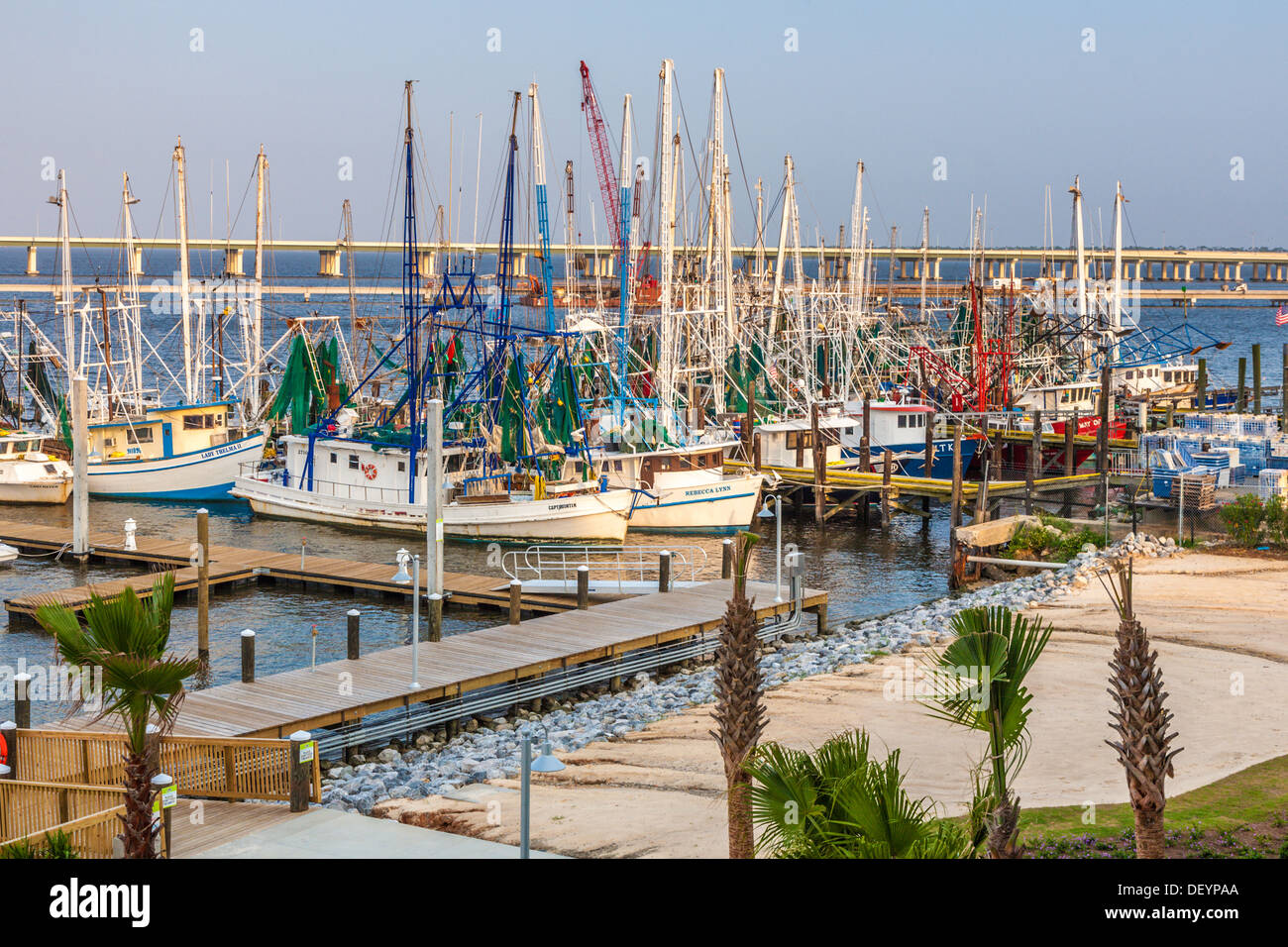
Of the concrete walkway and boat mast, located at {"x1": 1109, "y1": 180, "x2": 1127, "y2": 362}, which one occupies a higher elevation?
boat mast, located at {"x1": 1109, "y1": 180, "x2": 1127, "y2": 362}

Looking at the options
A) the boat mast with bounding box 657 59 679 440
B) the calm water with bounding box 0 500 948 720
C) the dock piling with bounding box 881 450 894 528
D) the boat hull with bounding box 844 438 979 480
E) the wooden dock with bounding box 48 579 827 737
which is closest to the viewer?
the wooden dock with bounding box 48 579 827 737

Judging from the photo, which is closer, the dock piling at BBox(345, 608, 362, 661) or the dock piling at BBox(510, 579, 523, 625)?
the dock piling at BBox(345, 608, 362, 661)

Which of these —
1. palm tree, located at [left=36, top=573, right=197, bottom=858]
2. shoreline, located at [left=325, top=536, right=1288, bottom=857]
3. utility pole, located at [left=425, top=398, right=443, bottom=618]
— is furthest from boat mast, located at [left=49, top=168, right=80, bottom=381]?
palm tree, located at [left=36, top=573, right=197, bottom=858]

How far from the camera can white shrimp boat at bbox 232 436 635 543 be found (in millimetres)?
43219

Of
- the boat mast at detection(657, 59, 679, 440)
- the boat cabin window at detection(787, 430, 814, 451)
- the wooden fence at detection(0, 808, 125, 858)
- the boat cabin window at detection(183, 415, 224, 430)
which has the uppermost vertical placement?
the boat mast at detection(657, 59, 679, 440)

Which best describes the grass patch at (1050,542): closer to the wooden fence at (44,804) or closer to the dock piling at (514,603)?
the dock piling at (514,603)

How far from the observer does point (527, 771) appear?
11781 mm

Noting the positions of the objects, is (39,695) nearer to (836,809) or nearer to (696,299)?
(836,809)

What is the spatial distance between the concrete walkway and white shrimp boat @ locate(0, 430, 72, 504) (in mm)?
38909

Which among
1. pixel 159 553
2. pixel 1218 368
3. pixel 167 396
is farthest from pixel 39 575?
pixel 1218 368

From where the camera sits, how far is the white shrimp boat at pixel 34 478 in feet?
166

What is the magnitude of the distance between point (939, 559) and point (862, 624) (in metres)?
11.6

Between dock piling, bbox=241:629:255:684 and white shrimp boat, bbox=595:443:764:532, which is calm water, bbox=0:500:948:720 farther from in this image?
dock piling, bbox=241:629:255:684

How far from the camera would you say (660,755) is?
1952 cm
